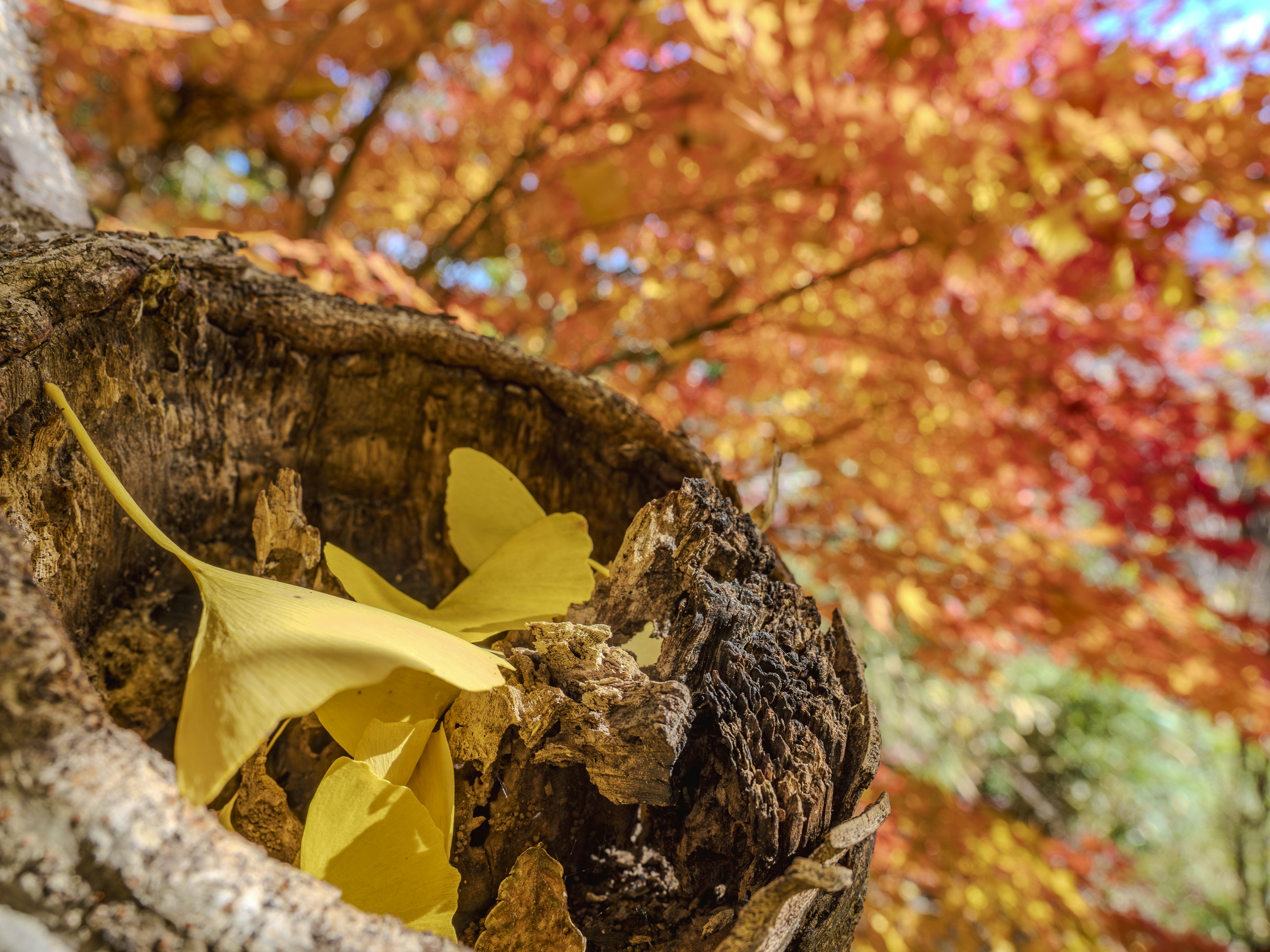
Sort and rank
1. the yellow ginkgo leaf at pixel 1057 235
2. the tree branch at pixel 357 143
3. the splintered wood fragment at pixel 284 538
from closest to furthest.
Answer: the splintered wood fragment at pixel 284 538
the yellow ginkgo leaf at pixel 1057 235
the tree branch at pixel 357 143

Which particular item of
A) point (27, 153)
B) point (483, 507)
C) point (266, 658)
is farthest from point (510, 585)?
point (27, 153)

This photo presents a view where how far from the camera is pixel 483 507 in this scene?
513mm

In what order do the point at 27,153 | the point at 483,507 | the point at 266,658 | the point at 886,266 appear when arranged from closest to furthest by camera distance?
the point at 266,658, the point at 483,507, the point at 27,153, the point at 886,266

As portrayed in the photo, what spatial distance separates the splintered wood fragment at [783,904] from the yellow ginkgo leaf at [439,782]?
154mm

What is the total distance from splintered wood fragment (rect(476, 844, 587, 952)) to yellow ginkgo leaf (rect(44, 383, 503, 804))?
143 millimetres

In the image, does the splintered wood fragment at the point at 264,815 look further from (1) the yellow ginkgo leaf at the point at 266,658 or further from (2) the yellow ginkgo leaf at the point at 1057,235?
(2) the yellow ginkgo leaf at the point at 1057,235

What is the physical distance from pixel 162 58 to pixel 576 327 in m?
2.88

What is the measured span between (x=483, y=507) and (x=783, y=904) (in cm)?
33

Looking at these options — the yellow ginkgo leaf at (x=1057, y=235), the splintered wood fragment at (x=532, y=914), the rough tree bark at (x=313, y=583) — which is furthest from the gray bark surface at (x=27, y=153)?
the yellow ginkgo leaf at (x=1057, y=235)

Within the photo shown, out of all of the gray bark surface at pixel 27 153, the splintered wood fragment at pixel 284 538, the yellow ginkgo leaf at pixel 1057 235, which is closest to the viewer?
the splintered wood fragment at pixel 284 538

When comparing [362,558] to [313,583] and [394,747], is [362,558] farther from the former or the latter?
[394,747]

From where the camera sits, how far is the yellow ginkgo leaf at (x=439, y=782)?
0.37 meters

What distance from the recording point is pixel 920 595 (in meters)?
1.73

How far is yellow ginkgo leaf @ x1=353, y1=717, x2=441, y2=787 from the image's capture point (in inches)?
14.7
